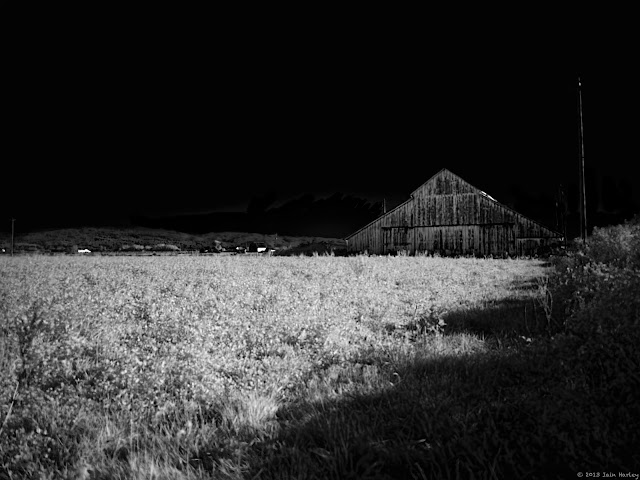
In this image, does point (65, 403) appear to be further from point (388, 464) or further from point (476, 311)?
point (476, 311)

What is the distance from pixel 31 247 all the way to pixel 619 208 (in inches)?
4413

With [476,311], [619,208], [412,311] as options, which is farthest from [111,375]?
[619,208]

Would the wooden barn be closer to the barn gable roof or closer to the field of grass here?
the barn gable roof

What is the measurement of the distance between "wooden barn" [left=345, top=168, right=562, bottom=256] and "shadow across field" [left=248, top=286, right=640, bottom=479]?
1136 inches

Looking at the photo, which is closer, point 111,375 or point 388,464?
point 388,464

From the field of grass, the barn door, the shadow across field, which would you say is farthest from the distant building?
the shadow across field

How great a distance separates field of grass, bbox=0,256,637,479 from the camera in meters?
2.87

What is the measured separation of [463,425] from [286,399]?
1782 mm

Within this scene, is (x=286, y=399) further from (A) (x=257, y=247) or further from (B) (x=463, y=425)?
(A) (x=257, y=247)

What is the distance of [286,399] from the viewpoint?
4.09 m

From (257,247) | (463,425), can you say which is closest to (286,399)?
(463,425)

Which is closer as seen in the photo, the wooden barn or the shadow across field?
the shadow across field

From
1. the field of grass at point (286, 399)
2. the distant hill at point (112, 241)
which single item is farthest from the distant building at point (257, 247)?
the field of grass at point (286, 399)

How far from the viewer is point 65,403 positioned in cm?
398
